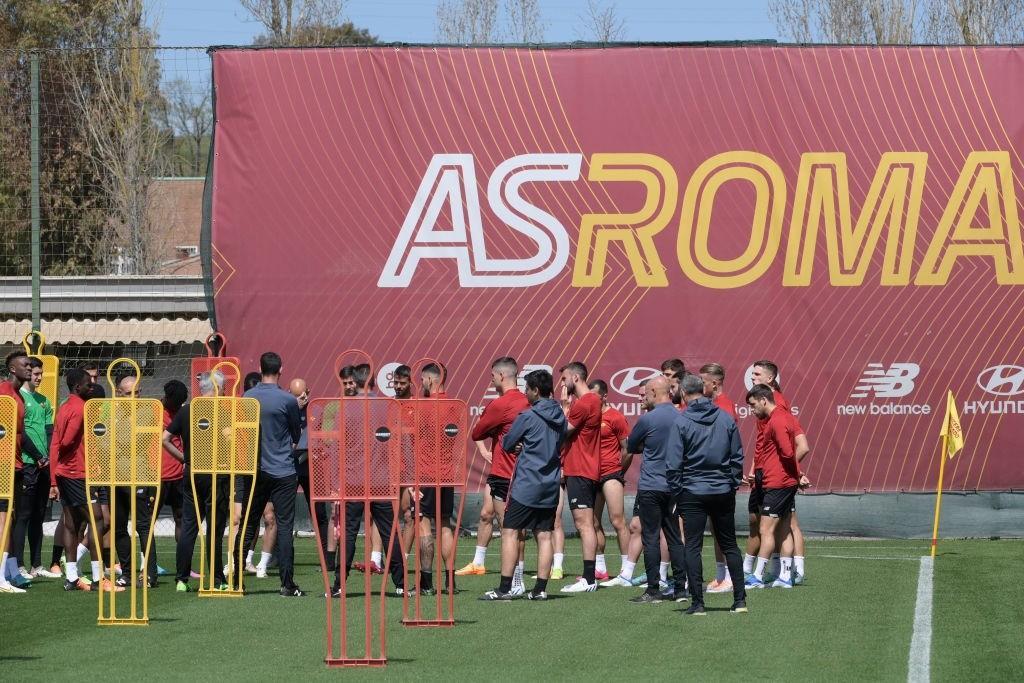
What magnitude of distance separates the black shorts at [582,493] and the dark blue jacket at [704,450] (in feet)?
6.69

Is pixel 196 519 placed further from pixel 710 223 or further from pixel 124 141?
pixel 124 141

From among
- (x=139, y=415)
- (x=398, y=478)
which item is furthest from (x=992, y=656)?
(x=139, y=415)

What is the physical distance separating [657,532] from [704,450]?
1.38 meters

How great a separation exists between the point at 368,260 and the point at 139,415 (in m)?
7.96

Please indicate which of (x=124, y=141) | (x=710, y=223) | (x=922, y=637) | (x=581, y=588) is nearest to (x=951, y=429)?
(x=710, y=223)

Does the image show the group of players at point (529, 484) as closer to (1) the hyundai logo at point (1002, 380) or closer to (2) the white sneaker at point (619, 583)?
(2) the white sneaker at point (619, 583)

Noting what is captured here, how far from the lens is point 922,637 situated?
11.8 m

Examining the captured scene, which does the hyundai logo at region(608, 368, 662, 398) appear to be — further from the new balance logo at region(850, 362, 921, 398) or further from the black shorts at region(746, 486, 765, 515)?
the black shorts at region(746, 486, 765, 515)

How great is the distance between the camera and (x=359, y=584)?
51.1ft

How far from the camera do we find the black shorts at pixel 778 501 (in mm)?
14758

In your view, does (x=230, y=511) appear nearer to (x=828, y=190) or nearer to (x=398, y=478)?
(x=398, y=478)

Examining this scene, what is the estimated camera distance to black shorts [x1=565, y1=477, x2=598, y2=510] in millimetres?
15000

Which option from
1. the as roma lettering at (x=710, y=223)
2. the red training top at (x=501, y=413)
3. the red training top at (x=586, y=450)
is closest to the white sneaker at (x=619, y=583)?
the red training top at (x=586, y=450)

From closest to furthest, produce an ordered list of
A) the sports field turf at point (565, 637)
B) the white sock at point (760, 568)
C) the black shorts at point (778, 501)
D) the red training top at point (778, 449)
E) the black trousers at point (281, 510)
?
the sports field turf at point (565, 637), the black trousers at point (281, 510), the red training top at point (778, 449), the black shorts at point (778, 501), the white sock at point (760, 568)
